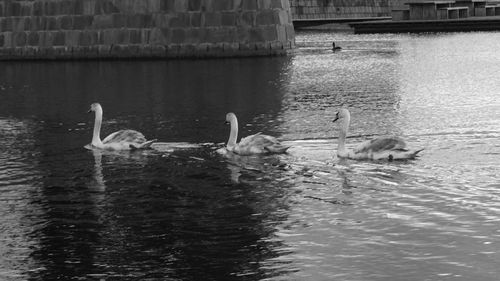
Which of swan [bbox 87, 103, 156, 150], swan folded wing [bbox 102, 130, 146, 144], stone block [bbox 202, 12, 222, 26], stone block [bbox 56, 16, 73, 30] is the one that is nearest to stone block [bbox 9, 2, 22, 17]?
stone block [bbox 56, 16, 73, 30]

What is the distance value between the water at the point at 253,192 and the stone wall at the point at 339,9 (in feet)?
224

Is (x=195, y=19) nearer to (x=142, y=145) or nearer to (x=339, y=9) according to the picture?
(x=142, y=145)

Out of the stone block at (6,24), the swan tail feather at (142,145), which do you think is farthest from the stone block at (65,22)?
the swan tail feather at (142,145)

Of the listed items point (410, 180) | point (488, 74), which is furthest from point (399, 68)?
point (410, 180)

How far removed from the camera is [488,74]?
37844mm

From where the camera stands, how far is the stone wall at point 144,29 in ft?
165

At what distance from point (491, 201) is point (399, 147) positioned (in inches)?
142

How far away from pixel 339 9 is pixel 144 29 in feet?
177

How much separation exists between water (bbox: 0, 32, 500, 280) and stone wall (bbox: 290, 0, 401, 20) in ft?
224

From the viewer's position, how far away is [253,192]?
15.7m

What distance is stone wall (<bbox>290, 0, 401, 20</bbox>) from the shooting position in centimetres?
9956

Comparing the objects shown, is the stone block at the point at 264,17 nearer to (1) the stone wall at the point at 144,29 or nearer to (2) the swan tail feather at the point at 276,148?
(1) the stone wall at the point at 144,29

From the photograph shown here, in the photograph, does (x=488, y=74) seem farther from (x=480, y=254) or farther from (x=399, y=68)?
(x=480, y=254)

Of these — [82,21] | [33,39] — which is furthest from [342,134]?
[33,39]
